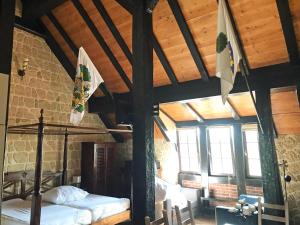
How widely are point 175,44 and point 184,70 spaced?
1.75ft

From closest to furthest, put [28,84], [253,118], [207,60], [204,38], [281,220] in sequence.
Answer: [281,220] → [204,38] → [207,60] → [28,84] → [253,118]

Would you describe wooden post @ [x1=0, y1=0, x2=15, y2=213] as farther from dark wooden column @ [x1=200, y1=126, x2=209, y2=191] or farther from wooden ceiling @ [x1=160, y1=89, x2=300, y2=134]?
dark wooden column @ [x1=200, y1=126, x2=209, y2=191]

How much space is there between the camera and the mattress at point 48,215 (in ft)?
11.0

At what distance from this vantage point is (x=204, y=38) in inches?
150

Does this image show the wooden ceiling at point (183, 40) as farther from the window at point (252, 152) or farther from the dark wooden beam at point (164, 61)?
the window at point (252, 152)

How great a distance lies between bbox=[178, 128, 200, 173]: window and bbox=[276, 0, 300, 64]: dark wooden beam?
3492 mm

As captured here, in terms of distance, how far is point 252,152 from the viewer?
5.77 m

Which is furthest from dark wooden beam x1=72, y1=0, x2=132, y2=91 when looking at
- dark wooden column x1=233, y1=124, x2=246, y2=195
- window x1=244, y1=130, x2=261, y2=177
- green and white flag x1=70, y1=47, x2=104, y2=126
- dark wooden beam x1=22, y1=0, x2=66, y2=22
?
window x1=244, y1=130, x2=261, y2=177

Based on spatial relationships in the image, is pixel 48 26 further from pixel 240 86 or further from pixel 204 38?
A: pixel 240 86

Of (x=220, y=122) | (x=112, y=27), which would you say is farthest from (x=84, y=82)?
(x=220, y=122)

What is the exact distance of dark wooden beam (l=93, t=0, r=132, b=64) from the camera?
Result: 13.7 feet

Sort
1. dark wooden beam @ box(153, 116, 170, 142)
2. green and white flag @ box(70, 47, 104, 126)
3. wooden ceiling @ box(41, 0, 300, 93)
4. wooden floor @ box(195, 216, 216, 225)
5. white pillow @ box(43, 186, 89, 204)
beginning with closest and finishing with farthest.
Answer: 1. green and white flag @ box(70, 47, 104, 126)
2. wooden ceiling @ box(41, 0, 300, 93)
3. white pillow @ box(43, 186, 89, 204)
4. wooden floor @ box(195, 216, 216, 225)
5. dark wooden beam @ box(153, 116, 170, 142)

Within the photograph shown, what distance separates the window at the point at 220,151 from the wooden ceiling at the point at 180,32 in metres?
2.29

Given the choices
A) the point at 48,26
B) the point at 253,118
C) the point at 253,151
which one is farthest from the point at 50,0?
the point at 253,151
